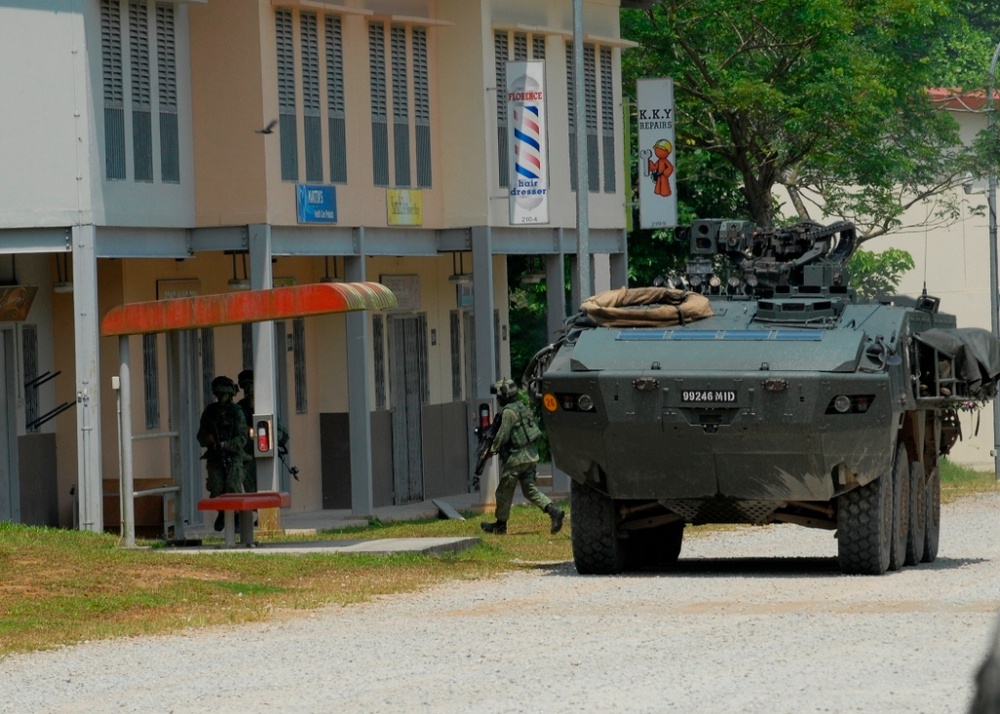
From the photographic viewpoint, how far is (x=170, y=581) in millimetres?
16328

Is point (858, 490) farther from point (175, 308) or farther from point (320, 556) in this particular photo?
point (175, 308)

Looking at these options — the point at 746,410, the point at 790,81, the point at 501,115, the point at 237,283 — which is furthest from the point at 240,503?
the point at 790,81

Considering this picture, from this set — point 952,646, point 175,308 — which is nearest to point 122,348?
point 175,308

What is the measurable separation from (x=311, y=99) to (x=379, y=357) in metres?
4.73

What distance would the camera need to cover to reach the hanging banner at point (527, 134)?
89.8 ft

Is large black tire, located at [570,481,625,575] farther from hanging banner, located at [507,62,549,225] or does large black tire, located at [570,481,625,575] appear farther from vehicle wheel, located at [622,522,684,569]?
hanging banner, located at [507,62,549,225]

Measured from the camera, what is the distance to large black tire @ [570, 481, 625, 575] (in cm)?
1677

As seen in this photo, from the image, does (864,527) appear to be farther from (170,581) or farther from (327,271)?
(327,271)

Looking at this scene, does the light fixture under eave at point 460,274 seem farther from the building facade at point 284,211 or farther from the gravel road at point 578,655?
the gravel road at point 578,655

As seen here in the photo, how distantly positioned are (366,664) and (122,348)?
27.2 feet

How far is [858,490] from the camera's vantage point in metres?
16.3

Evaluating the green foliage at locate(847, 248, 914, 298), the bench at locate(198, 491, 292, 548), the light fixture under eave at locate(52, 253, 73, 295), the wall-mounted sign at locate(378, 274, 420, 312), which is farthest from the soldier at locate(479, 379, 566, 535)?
the green foliage at locate(847, 248, 914, 298)

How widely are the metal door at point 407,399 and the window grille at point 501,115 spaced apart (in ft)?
8.66

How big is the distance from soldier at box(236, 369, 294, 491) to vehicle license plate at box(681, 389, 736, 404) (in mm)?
8253
